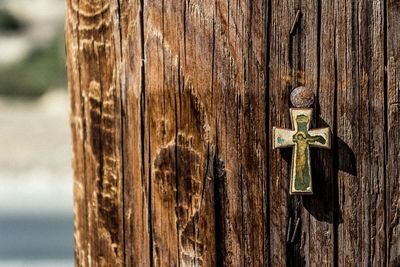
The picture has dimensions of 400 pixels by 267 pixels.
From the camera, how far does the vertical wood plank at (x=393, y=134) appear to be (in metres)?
1.53

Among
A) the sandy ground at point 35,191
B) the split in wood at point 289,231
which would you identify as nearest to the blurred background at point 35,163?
the sandy ground at point 35,191

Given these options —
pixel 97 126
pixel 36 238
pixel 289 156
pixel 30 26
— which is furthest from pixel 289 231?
pixel 30 26

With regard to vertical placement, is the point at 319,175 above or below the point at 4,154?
above

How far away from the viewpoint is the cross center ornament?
1.52m

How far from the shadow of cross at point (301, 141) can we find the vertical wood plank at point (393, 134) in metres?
0.12

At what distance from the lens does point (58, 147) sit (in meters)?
15.7

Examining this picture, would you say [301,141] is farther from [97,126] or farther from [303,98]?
[97,126]

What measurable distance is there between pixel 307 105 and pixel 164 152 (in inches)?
11.7

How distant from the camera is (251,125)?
1558mm

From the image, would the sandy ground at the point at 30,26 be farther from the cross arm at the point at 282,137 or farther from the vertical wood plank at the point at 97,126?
the cross arm at the point at 282,137

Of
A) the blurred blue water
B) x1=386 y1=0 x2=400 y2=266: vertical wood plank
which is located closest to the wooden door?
x1=386 y1=0 x2=400 y2=266: vertical wood plank

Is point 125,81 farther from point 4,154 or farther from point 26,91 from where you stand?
point 26,91

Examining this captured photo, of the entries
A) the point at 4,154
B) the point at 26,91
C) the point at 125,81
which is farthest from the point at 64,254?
the point at 26,91

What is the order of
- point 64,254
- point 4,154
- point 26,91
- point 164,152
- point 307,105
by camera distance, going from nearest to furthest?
point 307,105 → point 164,152 → point 64,254 → point 4,154 → point 26,91
